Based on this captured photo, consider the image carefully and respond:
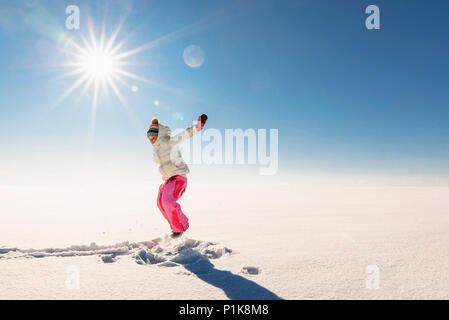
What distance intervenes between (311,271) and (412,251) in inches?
57.6

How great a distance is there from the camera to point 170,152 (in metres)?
3.58

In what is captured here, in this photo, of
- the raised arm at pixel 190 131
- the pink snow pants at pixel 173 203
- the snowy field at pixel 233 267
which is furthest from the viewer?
the raised arm at pixel 190 131

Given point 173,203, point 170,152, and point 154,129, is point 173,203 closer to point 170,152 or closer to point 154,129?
point 170,152

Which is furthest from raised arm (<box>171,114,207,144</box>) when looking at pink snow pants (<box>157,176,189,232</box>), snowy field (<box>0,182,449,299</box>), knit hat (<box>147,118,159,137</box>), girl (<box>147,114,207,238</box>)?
snowy field (<box>0,182,449,299</box>)

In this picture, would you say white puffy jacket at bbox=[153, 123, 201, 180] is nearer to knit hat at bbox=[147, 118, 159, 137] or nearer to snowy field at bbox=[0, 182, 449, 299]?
knit hat at bbox=[147, 118, 159, 137]

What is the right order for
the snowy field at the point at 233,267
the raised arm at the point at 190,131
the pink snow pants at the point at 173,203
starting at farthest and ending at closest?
the raised arm at the point at 190,131 < the pink snow pants at the point at 173,203 < the snowy field at the point at 233,267

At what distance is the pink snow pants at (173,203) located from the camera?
3381 mm

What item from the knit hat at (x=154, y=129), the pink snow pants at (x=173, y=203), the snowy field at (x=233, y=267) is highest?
the knit hat at (x=154, y=129)

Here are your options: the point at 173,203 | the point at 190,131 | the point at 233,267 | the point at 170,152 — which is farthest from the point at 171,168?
the point at 233,267

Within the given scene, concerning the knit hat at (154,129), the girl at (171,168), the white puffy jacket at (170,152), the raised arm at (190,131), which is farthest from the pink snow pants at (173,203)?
the knit hat at (154,129)

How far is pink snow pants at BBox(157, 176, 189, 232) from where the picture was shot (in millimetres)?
3381

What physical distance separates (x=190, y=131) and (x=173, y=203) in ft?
3.50

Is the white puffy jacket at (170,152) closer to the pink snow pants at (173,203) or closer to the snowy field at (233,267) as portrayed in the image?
the pink snow pants at (173,203)

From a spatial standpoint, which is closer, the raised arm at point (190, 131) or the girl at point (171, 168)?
the girl at point (171, 168)
